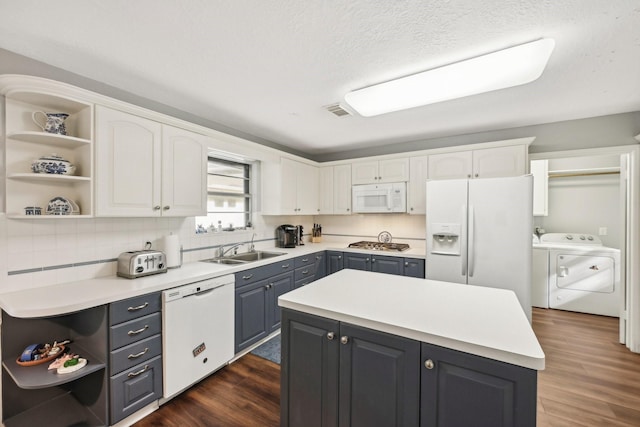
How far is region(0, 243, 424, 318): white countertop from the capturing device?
1.45 meters

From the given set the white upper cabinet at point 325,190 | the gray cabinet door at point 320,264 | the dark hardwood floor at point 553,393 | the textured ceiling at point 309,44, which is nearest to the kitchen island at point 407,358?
the dark hardwood floor at point 553,393

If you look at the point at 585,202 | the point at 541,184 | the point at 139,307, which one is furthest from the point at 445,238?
the point at 585,202

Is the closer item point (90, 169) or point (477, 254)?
point (90, 169)

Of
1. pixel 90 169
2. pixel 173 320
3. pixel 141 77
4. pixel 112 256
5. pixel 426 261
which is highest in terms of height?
pixel 141 77

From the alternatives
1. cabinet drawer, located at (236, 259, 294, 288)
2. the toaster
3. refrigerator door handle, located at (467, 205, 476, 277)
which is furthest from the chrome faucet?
refrigerator door handle, located at (467, 205, 476, 277)

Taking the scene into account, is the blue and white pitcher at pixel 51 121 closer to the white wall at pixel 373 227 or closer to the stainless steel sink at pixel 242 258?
the stainless steel sink at pixel 242 258

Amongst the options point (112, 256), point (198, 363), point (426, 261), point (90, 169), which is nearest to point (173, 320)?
point (198, 363)

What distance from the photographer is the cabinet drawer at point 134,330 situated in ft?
5.50

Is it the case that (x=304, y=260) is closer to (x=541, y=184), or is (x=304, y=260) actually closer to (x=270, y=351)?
(x=270, y=351)

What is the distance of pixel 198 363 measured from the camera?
A: 2.13 meters

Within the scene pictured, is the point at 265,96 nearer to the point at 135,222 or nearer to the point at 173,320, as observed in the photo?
the point at 135,222

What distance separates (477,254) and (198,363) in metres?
2.75

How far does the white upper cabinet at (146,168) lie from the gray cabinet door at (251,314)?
0.90 m

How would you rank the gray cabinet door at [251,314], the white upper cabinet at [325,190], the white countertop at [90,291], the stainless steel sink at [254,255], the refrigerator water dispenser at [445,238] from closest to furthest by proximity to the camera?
1. the white countertop at [90,291]
2. the gray cabinet door at [251,314]
3. the refrigerator water dispenser at [445,238]
4. the stainless steel sink at [254,255]
5. the white upper cabinet at [325,190]
